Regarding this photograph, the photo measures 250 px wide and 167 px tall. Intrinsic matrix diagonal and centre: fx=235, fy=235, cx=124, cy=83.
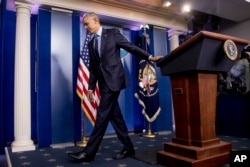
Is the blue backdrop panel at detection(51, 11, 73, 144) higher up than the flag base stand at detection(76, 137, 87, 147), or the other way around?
the blue backdrop panel at detection(51, 11, 73, 144)

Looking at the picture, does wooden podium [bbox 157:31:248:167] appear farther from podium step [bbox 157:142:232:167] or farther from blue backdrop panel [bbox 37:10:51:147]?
blue backdrop panel [bbox 37:10:51:147]

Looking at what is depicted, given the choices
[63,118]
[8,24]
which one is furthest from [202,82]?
[8,24]

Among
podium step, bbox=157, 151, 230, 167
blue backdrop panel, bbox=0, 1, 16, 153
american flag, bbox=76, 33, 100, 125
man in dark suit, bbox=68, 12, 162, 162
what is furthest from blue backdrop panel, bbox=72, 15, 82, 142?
podium step, bbox=157, 151, 230, 167

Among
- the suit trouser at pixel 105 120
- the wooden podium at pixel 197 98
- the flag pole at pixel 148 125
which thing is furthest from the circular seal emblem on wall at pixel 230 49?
the flag pole at pixel 148 125

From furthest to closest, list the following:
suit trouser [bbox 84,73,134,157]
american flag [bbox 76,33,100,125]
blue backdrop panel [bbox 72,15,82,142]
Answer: blue backdrop panel [bbox 72,15,82,142], american flag [bbox 76,33,100,125], suit trouser [bbox 84,73,134,157]

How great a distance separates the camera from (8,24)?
3645 mm

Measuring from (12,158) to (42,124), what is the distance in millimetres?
783

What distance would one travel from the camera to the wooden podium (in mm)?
1897

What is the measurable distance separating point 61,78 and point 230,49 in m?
2.49

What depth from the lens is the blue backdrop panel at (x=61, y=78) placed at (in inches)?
138

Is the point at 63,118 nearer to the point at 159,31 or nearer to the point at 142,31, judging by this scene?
the point at 142,31

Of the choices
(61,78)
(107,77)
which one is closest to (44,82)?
(61,78)

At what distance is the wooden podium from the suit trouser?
50 cm

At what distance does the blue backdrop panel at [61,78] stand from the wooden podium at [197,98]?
1.88m
